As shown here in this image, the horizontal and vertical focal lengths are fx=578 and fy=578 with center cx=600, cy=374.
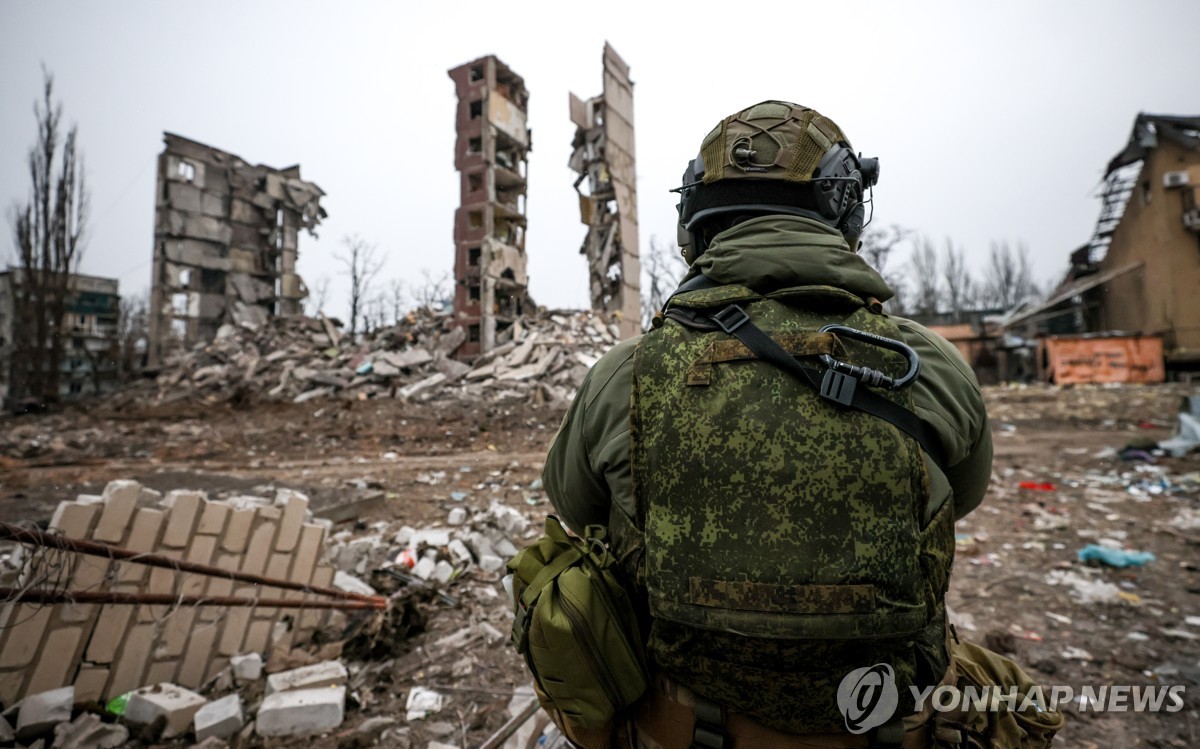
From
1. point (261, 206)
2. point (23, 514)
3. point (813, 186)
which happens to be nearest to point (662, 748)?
point (813, 186)

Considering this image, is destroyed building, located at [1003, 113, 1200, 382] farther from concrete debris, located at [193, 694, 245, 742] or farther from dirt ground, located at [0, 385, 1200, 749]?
concrete debris, located at [193, 694, 245, 742]

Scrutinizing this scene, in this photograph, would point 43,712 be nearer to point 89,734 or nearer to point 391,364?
point 89,734

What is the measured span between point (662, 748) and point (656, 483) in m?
0.59

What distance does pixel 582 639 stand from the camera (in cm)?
114

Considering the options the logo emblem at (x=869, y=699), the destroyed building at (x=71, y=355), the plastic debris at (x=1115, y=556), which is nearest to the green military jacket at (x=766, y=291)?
the logo emblem at (x=869, y=699)

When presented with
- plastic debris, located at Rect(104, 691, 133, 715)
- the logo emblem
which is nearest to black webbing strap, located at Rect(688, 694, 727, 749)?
the logo emblem

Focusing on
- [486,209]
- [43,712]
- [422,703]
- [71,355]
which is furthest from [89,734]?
[71,355]

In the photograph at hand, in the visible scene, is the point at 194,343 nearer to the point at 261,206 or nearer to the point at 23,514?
the point at 261,206

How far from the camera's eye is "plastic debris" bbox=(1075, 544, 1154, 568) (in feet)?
14.0

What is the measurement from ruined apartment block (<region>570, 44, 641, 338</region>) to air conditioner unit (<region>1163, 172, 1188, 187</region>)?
623 inches

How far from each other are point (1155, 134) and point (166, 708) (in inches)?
1024

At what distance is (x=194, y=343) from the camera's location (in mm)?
20141

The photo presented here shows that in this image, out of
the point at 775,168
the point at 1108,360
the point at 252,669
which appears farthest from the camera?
the point at 1108,360

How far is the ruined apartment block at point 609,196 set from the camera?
17.5 m
